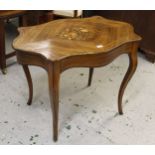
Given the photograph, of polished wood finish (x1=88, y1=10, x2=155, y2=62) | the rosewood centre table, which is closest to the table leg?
the rosewood centre table

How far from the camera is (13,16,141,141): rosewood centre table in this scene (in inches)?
44.5

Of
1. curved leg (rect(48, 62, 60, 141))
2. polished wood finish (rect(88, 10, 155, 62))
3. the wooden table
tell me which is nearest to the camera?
curved leg (rect(48, 62, 60, 141))

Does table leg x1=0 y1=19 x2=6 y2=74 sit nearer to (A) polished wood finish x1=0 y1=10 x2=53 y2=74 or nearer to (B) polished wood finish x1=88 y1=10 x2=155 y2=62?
(A) polished wood finish x1=0 y1=10 x2=53 y2=74

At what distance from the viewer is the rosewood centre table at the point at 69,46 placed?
1.13 meters

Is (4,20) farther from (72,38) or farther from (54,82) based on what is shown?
(54,82)

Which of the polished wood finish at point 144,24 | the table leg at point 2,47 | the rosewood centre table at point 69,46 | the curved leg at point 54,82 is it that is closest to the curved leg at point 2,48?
the table leg at point 2,47

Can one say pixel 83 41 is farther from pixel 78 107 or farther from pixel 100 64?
pixel 78 107

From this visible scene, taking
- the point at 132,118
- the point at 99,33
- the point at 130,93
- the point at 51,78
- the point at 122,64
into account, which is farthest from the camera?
the point at 122,64

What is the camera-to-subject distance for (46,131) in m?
1.46

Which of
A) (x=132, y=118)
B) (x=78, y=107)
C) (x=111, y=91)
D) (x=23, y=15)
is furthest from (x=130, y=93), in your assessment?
(x=23, y=15)

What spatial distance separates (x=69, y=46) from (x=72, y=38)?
10 cm

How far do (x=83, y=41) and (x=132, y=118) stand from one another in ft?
2.20

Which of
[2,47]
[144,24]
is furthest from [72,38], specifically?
[144,24]

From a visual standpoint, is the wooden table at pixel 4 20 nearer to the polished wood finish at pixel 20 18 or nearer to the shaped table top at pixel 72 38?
the polished wood finish at pixel 20 18
